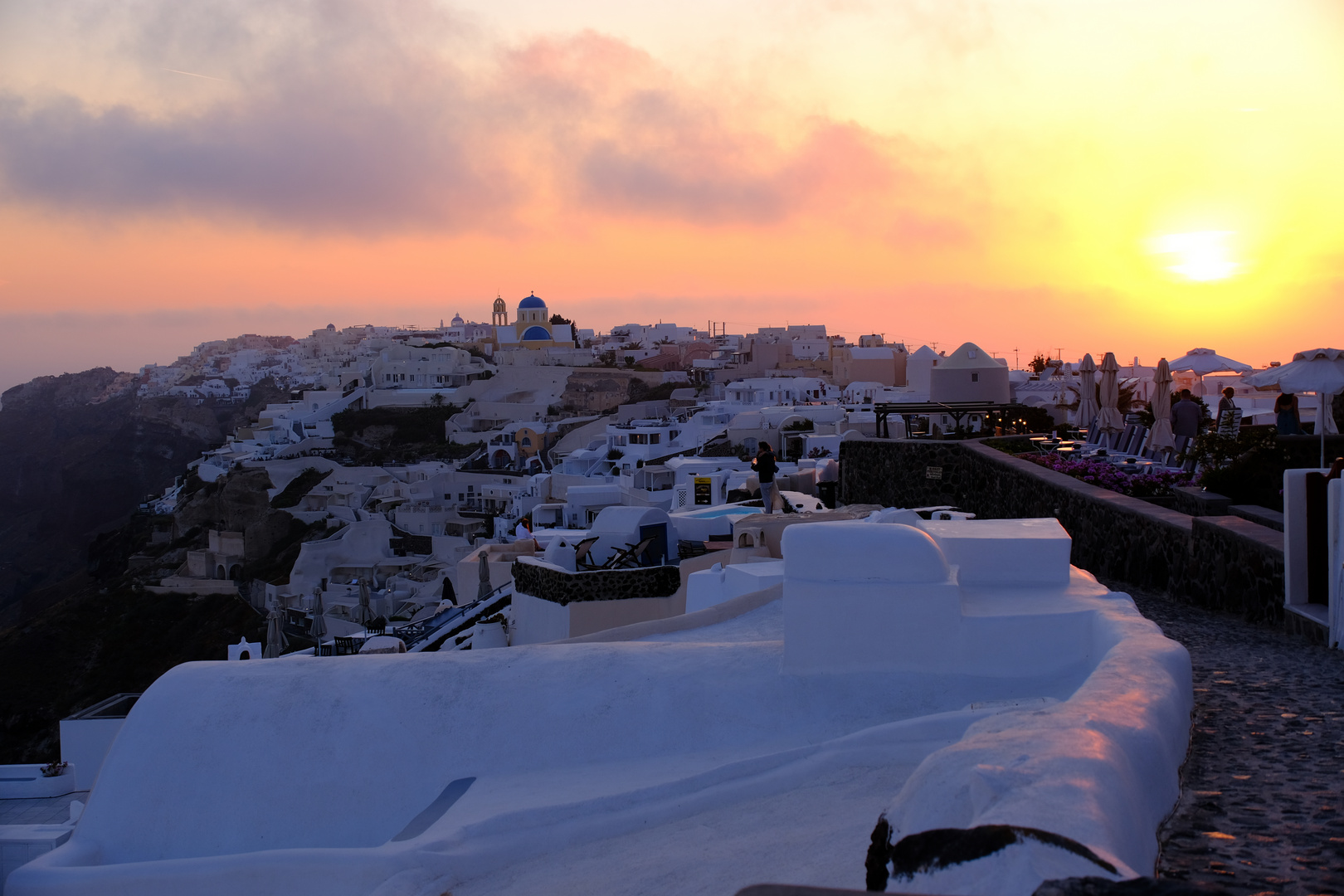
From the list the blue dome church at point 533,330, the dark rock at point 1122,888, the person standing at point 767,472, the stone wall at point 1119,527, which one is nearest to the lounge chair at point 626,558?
the person standing at point 767,472

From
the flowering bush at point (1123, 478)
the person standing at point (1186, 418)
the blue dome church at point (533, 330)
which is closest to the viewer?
the flowering bush at point (1123, 478)

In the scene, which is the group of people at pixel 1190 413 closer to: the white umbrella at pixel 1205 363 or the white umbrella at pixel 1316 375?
the white umbrella at pixel 1316 375

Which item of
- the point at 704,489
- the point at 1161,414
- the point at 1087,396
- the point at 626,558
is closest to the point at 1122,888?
the point at 626,558

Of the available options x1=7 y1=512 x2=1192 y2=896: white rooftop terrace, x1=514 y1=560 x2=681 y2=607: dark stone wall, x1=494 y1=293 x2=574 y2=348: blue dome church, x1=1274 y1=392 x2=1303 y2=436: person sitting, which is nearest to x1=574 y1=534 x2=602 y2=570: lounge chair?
x1=514 y1=560 x2=681 y2=607: dark stone wall

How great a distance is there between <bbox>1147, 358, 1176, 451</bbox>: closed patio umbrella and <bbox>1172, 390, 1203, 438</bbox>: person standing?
0.12 m

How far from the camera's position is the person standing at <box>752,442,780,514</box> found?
11797 millimetres

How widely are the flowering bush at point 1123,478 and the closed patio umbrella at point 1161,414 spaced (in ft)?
5.39

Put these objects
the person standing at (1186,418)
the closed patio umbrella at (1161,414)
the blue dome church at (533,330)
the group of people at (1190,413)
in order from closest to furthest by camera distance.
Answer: the group of people at (1190,413)
the person standing at (1186,418)
the closed patio umbrella at (1161,414)
the blue dome church at (533,330)

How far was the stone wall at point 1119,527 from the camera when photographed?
6000mm

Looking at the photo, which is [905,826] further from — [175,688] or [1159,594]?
[1159,594]

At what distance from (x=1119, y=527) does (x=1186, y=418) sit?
4.20 m

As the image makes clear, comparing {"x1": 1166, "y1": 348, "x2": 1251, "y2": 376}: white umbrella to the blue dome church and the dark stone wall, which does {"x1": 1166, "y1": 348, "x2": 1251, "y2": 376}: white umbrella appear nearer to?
the dark stone wall

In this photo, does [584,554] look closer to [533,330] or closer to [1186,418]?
[1186,418]

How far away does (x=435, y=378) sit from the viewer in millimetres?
70875
